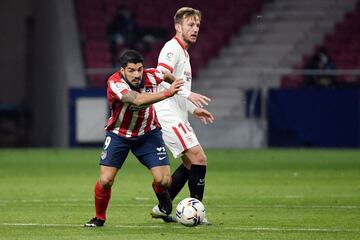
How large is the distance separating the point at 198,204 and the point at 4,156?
1480cm

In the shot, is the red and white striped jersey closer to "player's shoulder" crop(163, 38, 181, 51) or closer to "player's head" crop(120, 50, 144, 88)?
"player's head" crop(120, 50, 144, 88)

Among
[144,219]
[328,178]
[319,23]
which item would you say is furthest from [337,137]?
[144,219]

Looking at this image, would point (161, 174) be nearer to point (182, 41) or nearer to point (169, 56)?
point (169, 56)

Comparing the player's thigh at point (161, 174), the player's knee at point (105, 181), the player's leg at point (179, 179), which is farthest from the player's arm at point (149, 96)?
the player's leg at point (179, 179)

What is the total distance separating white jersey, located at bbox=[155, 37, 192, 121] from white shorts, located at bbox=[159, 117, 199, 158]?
98 mm

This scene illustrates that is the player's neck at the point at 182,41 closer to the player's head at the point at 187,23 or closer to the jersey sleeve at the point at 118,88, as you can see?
the player's head at the point at 187,23

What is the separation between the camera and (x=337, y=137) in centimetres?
2741

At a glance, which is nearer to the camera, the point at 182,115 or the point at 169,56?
the point at 169,56

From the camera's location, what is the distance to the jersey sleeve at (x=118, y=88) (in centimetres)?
1066

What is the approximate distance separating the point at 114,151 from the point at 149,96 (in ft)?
2.77

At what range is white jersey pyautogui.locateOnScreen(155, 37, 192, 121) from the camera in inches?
460

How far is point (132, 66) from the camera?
10750 millimetres

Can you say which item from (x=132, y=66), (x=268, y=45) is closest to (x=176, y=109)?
(x=132, y=66)

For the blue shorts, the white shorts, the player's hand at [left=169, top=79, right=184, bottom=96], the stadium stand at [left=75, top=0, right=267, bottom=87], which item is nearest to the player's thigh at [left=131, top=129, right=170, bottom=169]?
the blue shorts
